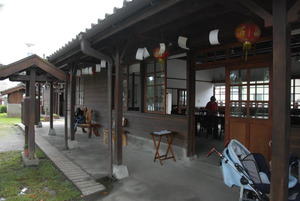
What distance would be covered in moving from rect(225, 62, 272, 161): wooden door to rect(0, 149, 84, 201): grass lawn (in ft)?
10.3

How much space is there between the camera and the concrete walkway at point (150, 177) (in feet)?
11.6

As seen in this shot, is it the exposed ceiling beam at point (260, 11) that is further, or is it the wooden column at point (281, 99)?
the exposed ceiling beam at point (260, 11)

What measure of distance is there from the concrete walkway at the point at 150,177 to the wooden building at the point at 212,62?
46 centimetres

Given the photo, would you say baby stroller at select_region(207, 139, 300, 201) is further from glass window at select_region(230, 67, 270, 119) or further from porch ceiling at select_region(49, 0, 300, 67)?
porch ceiling at select_region(49, 0, 300, 67)

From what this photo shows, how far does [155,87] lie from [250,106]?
2652 millimetres

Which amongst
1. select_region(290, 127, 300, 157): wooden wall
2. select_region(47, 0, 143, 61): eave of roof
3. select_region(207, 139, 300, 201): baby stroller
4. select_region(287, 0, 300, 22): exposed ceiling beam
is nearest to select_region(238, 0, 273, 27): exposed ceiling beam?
select_region(287, 0, 300, 22): exposed ceiling beam

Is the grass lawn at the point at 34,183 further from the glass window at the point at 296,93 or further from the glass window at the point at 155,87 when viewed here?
the glass window at the point at 296,93

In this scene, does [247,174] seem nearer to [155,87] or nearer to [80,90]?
[155,87]

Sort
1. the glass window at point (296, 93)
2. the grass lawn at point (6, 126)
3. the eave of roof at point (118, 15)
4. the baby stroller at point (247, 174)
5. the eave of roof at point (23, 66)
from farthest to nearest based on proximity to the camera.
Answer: the grass lawn at point (6, 126), the glass window at point (296, 93), the eave of roof at point (23, 66), the eave of roof at point (118, 15), the baby stroller at point (247, 174)

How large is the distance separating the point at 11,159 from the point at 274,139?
5.99 m

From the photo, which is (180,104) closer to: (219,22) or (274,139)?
(219,22)

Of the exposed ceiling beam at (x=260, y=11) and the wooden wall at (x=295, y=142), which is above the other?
the exposed ceiling beam at (x=260, y=11)

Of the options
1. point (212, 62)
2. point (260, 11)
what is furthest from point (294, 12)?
point (212, 62)

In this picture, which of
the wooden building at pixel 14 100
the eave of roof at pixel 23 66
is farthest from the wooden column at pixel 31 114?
the wooden building at pixel 14 100
